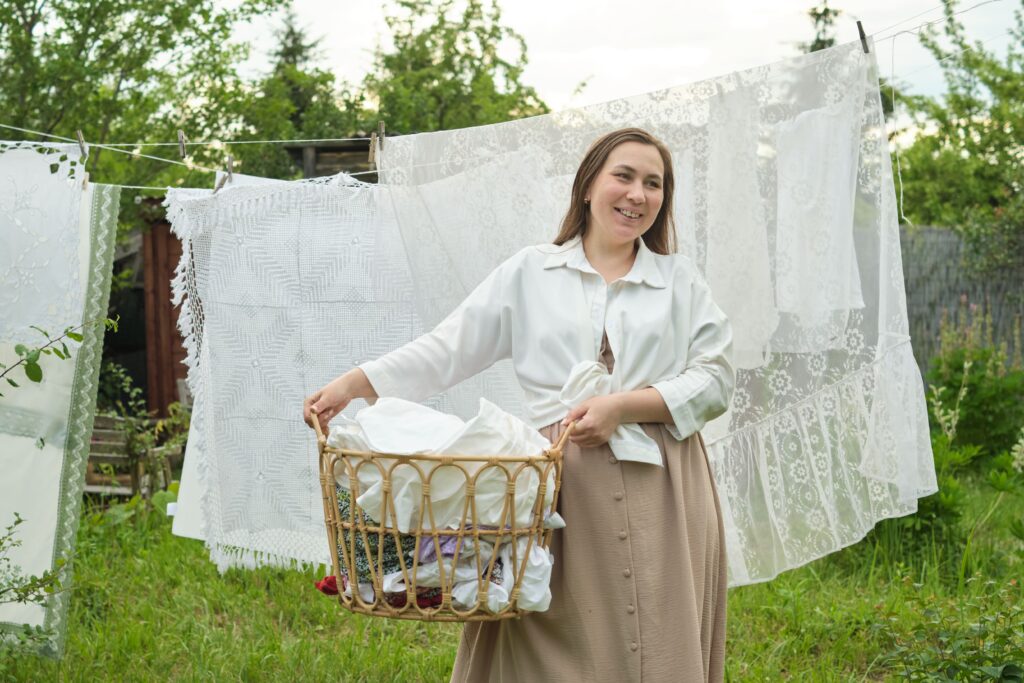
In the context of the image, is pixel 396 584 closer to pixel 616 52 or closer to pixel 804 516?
pixel 804 516

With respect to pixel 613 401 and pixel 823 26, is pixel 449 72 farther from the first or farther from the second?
pixel 613 401

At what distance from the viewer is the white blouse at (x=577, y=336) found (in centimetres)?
225

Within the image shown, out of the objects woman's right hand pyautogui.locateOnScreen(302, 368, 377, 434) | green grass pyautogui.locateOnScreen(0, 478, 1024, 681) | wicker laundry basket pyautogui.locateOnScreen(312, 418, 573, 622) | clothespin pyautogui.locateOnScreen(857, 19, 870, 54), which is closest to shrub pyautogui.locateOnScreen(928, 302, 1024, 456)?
green grass pyautogui.locateOnScreen(0, 478, 1024, 681)

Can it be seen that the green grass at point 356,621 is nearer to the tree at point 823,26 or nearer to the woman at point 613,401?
the woman at point 613,401

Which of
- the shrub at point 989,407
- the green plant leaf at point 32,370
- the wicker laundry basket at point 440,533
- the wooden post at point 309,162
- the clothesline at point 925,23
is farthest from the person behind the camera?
the wooden post at point 309,162

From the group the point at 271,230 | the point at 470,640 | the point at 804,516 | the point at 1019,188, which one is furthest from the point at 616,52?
the point at 470,640

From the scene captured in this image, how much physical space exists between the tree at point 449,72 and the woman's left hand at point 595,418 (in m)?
8.85

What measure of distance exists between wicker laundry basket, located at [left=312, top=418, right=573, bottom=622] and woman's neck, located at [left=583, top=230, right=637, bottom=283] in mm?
533

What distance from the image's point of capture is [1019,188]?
29.2 ft

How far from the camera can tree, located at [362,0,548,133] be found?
10945 mm

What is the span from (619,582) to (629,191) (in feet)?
2.54

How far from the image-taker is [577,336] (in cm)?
226

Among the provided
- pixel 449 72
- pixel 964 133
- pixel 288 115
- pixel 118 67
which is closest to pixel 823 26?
pixel 964 133

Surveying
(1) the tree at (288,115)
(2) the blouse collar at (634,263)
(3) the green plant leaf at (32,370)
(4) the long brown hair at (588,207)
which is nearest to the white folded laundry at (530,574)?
(2) the blouse collar at (634,263)
